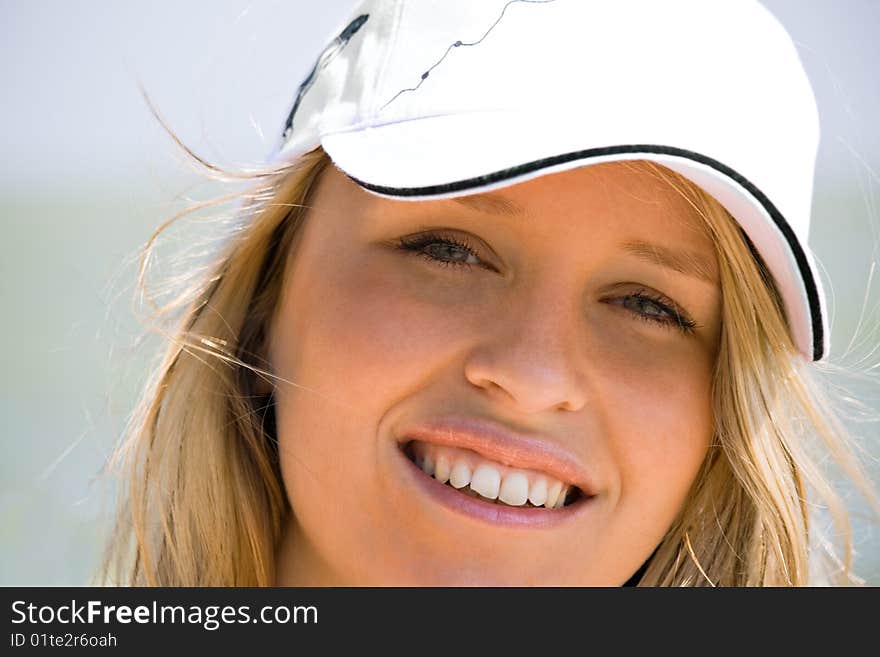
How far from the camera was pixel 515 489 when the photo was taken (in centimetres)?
151

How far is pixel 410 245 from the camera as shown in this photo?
1566 millimetres

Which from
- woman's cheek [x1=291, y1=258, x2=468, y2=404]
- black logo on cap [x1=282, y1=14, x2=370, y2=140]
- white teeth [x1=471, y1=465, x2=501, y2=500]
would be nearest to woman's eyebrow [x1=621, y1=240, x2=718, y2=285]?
woman's cheek [x1=291, y1=258, x2=468, y2=404]

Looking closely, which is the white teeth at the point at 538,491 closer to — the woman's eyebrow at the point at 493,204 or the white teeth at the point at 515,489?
the white teeth at the point at 515,489

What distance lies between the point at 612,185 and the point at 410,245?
0.29 m

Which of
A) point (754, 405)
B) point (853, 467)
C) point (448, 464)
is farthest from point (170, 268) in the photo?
point (853, 467)

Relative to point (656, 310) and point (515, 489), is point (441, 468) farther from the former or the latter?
point (656, 310)

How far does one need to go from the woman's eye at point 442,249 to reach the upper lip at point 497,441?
218mm

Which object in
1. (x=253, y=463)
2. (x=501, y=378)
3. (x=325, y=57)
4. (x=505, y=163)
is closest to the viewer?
(x=505, y=163)

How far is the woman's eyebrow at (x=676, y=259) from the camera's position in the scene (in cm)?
149

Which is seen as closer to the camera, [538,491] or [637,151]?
[637,151]

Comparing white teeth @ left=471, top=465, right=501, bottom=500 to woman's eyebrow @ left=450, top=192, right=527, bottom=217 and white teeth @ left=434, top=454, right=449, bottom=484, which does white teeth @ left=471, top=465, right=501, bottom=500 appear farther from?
woman's eyebrow @ left=450, top=192, right=527, bottom=217

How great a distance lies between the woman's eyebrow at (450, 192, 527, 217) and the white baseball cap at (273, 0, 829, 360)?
140mm

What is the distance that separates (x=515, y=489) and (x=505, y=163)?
459 millimetres

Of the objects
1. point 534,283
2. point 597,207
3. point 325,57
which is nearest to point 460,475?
point 534,283
